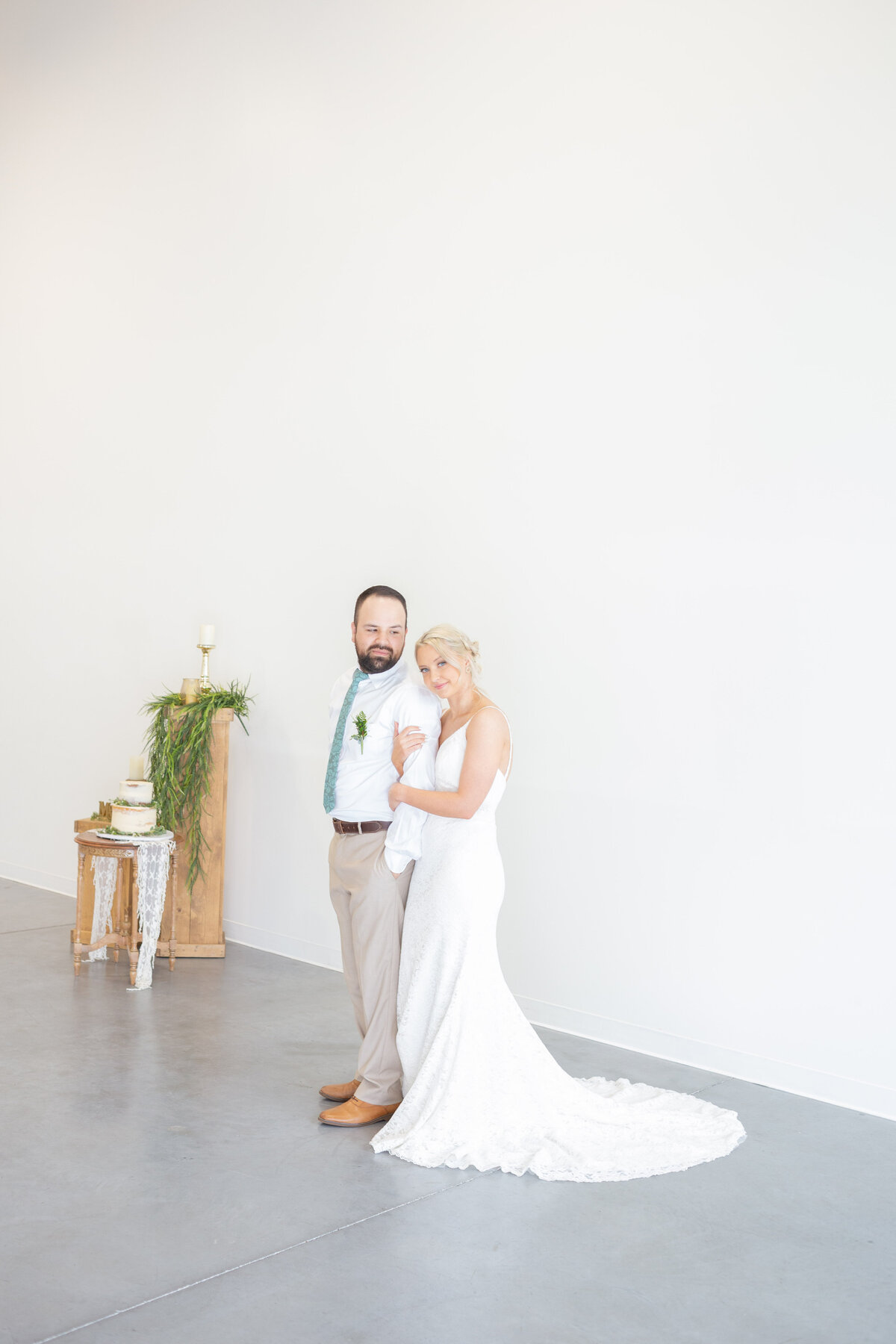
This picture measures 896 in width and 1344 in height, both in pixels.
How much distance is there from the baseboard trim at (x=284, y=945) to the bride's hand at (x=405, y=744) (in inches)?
88.2

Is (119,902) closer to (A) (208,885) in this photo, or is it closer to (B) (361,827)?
(A) (208,885)

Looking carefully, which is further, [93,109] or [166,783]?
[93,109]

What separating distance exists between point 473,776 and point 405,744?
0.26 meters

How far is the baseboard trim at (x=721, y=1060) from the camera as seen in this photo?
13.3 feet

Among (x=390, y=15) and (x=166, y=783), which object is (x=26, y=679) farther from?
(x=390, y=15)

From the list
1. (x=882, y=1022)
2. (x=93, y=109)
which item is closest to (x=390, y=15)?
(x=93, y=109)

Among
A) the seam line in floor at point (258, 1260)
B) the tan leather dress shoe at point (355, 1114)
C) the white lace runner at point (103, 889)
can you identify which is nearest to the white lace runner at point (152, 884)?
the white lace runner at point (103, 889)

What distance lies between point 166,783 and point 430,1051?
2734 mm

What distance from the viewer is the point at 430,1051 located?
359cm

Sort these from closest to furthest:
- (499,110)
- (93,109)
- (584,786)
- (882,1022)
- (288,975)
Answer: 1. (882,1022)
2. (584,786)
3. (499,110)
4. (288,975)
5. (93,109)

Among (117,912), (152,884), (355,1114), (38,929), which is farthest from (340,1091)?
(38,929)

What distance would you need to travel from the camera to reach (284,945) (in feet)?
19.9

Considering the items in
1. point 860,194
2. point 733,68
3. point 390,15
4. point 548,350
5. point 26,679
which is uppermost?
point 390,15

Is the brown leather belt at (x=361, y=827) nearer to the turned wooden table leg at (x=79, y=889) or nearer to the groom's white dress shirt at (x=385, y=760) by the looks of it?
the groom's white dress shirt at (x=385, y=760)
